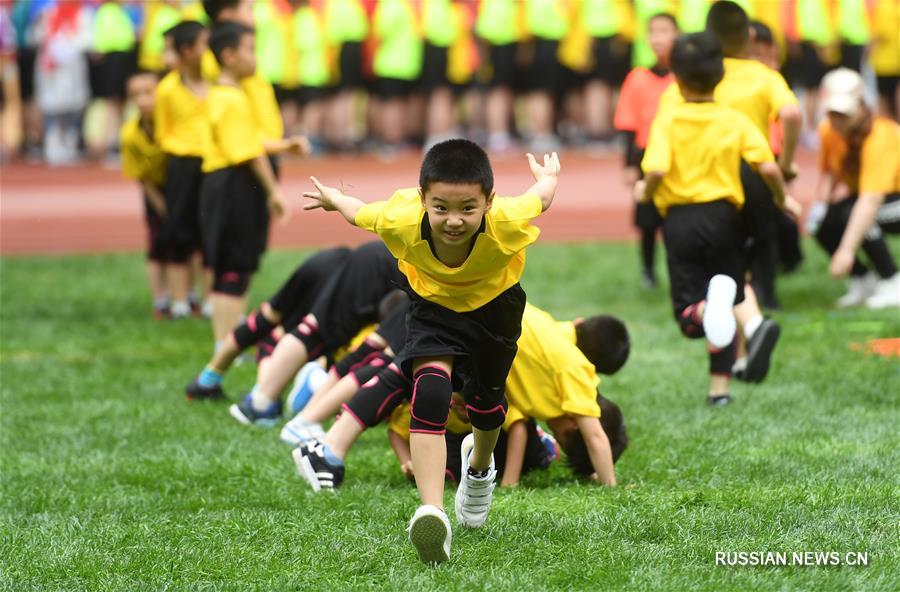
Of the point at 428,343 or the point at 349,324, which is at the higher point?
the point at 428,343

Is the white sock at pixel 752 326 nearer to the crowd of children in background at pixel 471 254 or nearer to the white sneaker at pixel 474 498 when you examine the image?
the crowd of children in background at pixel 471 254

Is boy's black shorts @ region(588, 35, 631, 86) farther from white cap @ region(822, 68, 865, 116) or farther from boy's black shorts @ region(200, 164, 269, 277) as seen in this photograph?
boy's black shorts @ region(200, 164, 269, 277)

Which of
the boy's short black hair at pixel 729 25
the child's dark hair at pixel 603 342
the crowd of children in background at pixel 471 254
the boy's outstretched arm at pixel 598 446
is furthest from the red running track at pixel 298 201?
the boy's outstretched arm at pixel 598 446

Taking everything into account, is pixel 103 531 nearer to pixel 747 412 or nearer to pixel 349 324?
pixel 349 324

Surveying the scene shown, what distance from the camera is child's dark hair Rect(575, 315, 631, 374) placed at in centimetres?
608

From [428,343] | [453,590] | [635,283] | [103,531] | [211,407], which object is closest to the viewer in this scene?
[453,590]

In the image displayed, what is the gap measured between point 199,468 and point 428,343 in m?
1.77

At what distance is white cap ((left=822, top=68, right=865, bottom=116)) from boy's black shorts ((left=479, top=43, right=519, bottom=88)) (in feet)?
33.6

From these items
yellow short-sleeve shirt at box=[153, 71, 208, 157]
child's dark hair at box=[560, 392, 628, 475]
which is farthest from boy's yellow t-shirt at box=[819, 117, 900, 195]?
child's dark hair at box=[560, 392, 628, 475]

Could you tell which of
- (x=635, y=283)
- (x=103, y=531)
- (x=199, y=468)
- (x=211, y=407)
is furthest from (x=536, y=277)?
(x=103, y=531)

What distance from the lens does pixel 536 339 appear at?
5.80 meters

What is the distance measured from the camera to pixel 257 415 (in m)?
7.26

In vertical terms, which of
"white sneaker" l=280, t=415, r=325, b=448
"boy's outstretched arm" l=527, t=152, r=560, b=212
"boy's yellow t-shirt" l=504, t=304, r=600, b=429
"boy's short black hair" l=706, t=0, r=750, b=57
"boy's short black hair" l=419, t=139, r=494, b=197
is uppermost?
"boy's short black hair" l=706, t=0, r=750, b=57

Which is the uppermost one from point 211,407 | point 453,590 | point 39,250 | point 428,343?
point 428,343
